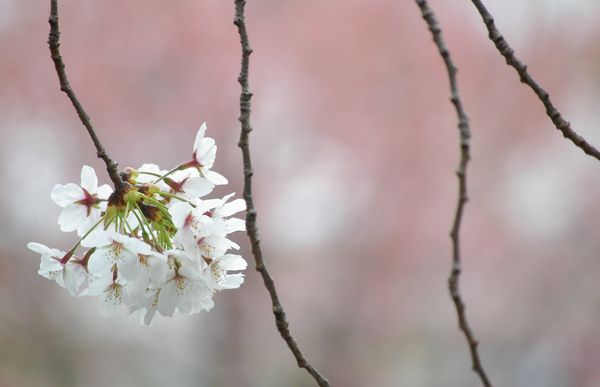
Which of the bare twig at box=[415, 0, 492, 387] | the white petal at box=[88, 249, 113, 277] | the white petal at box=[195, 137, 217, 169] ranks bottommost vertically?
the bare twig at box=[415, 0, 492, 387]

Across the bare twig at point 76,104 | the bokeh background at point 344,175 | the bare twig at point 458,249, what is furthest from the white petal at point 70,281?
the bokeh background at point 344,175

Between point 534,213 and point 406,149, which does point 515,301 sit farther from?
point 406,149

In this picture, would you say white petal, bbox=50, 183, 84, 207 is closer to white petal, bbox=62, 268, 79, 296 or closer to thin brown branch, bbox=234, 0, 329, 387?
white petal, bbox=62, 268, 79, 296

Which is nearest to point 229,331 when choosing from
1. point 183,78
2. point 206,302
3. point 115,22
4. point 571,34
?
point 183,78

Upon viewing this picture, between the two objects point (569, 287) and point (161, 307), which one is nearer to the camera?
point (161, 307)

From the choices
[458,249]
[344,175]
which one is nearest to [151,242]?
[458,249]

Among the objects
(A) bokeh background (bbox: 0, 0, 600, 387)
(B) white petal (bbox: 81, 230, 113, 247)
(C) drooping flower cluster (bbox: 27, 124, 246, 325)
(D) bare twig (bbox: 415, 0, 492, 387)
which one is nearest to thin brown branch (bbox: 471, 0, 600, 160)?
(D) bare twig (bbox: 415, 0, 492, 387)
